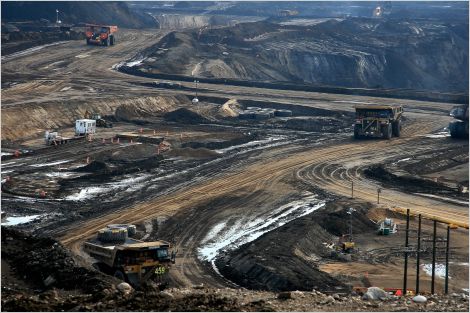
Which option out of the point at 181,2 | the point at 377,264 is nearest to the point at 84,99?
the point at 377,264

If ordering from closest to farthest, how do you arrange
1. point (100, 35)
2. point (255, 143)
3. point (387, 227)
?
point (387, 227), point (255, 143), point (100, 35)

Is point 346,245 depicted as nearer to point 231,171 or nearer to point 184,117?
point 231,171

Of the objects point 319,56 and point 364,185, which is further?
point 319,56

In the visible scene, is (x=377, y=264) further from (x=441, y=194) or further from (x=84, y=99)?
(x=84, y=99)

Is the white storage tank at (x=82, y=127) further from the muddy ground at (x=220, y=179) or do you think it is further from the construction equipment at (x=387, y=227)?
the construction equipment at (x=387, y=227)

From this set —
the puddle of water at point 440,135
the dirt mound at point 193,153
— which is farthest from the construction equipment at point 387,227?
the puddle of water at point 440,135

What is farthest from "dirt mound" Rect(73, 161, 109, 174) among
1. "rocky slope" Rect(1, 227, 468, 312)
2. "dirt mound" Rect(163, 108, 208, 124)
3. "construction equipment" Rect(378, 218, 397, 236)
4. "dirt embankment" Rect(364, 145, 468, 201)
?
"rocky slope" Rect(1, 227, 468, 312)

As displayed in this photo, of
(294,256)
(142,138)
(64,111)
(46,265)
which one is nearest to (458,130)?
(142,138)
